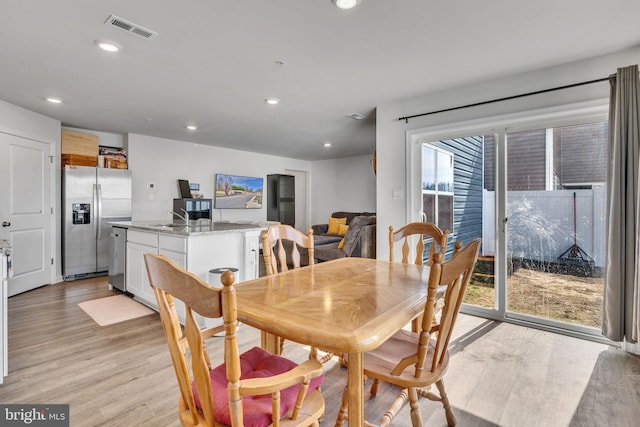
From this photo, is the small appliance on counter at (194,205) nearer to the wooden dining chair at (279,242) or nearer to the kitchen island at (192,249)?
the kitchen island at (192,249)

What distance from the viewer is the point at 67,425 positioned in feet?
5.42

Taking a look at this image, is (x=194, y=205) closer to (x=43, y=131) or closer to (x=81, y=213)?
(x=81, y=213)

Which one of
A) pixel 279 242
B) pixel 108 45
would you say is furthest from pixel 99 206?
pixel 279 242

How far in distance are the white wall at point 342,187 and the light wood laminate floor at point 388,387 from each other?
4.83m

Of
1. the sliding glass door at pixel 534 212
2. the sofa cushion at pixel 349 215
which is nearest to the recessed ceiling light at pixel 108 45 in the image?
the sliding glass door at pixel 534 212

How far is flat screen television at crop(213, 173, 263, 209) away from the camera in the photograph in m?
6.59

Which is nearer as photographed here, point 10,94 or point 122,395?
point 122,395

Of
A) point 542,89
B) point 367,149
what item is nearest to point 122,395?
point 542,89

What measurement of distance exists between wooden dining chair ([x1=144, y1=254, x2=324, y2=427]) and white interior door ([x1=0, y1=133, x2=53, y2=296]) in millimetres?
4291

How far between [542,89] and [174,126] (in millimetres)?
4654

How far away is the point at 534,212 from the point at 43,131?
5982 millimetres

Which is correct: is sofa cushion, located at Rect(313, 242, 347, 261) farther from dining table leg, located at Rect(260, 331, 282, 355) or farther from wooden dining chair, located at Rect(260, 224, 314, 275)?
dining table leg, located at Rect(260, 331, 282, 355)

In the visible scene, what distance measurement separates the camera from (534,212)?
302 cm

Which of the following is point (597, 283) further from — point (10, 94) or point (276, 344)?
point (10, 94)
